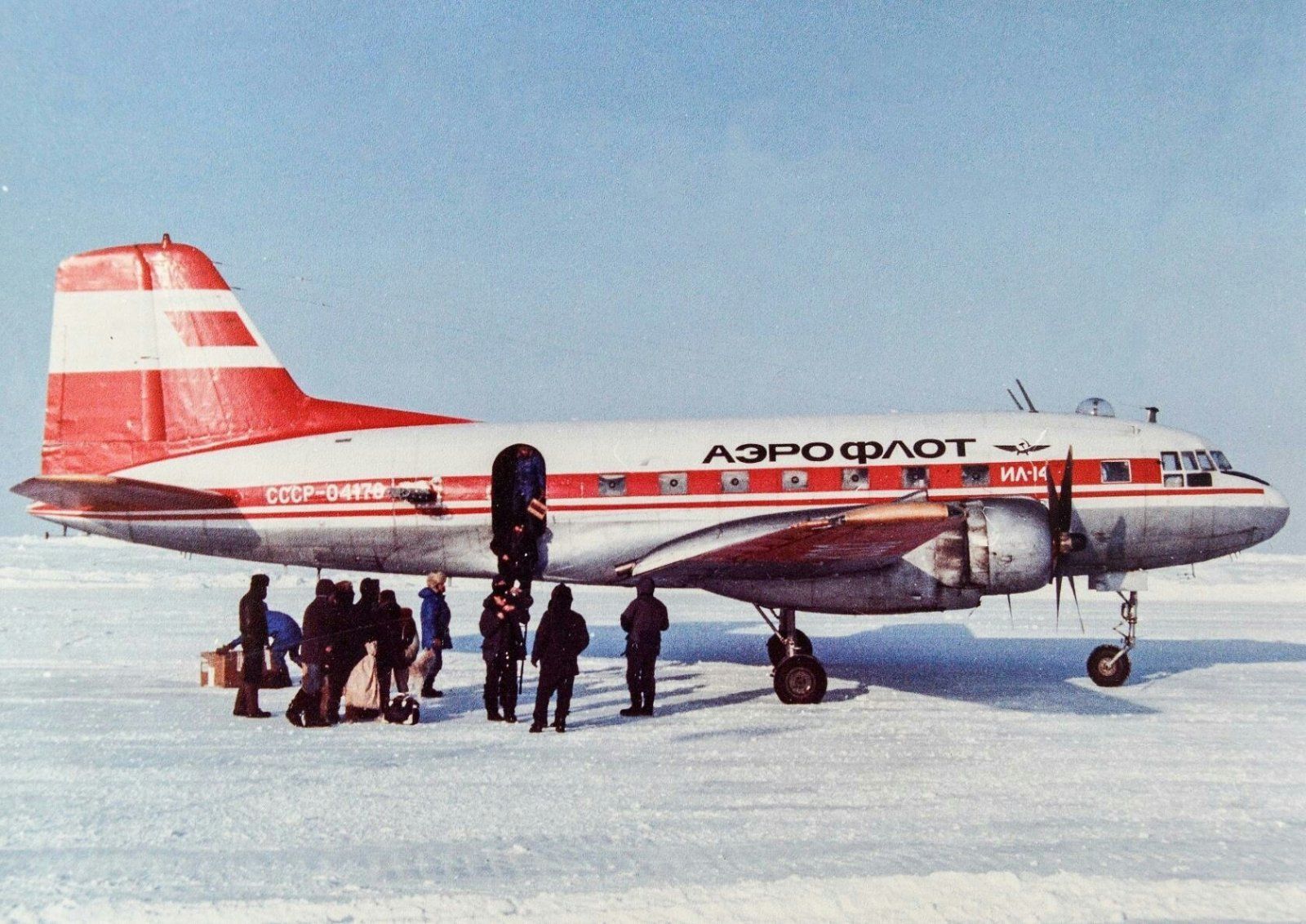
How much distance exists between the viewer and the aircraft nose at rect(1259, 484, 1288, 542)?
13.8 meters

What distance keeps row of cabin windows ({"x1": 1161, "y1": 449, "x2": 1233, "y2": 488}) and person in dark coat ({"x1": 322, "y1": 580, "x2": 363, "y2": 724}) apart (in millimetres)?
11920

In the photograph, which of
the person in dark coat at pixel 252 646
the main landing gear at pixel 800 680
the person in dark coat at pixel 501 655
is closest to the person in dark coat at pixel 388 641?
the person in dark coat at pixel 501 655

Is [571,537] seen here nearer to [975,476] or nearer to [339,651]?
[339,651]

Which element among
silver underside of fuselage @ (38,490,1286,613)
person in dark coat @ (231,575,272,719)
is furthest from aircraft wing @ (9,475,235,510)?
person in dark coat @ (231,575,272,719)

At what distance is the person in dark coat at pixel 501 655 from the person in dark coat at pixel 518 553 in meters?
2.22

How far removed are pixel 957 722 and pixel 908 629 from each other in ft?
38.8

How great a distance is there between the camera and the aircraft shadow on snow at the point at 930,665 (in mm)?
12297

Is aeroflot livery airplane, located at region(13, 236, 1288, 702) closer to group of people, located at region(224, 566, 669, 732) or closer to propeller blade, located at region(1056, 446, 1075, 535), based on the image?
propeller blade, located at region(1056, 446, 1075, 535)

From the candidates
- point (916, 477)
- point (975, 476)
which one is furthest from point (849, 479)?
point (975, 476)

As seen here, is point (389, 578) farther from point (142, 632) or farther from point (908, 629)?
point (908, 629)

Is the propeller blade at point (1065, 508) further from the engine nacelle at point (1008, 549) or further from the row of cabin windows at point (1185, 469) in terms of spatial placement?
the row of cabin windows at point (1185, 469)

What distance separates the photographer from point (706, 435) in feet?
45.8

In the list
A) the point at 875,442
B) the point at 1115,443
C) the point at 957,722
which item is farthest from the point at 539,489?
the point at 1115,443

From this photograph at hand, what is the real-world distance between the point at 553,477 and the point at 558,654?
4056 mm
